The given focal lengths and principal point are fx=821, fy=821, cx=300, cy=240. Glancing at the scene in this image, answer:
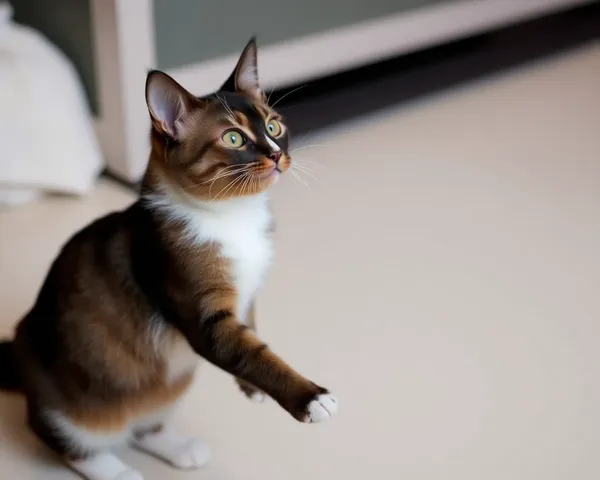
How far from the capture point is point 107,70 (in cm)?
178

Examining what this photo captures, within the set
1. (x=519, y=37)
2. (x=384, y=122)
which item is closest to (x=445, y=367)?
(x=384, y=122)

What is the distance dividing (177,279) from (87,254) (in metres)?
0.15

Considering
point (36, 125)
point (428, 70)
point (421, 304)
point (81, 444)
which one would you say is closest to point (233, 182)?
point (81, 444)

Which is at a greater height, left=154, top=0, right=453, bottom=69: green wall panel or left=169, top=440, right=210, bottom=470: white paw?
left=154, top=0, right=453, bottom=69: green wall panel

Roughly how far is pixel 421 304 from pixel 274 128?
628 millimetres

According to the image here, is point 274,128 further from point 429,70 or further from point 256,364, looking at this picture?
point 429,70

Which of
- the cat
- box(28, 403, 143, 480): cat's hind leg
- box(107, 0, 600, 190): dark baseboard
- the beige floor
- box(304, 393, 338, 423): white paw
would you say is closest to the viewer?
box(304, 393, 338, 423): white paw

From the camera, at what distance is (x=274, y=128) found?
1.02 metres

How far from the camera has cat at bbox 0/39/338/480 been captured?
3.15 feet

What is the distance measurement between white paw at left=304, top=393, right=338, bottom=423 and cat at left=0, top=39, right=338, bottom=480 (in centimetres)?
1

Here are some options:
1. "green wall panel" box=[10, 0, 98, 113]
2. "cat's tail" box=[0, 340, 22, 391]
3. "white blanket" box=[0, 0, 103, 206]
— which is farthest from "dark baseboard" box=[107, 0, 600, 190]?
"cat's tail" box=[0, 340, 22, 391]

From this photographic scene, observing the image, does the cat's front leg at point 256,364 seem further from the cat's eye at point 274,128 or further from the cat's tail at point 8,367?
the cat's tail at point 8,367

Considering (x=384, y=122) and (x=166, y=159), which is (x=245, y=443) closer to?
(x=166, y=159)

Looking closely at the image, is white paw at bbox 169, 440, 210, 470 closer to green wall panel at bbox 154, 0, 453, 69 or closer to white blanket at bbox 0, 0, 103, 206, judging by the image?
white blanket at bbox 0, 0, 103, 206
